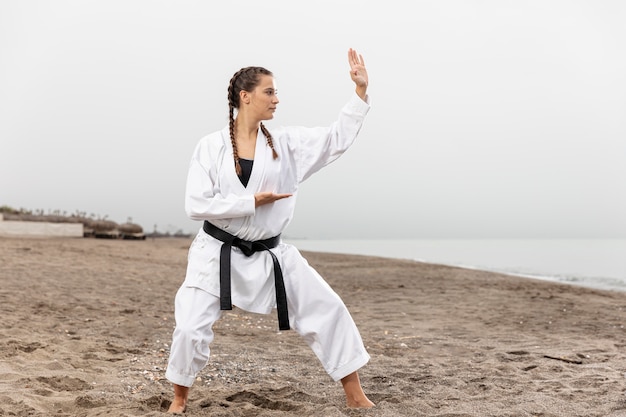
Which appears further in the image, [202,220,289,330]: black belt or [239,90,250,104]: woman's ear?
[239,90,250,104]: woman's ear

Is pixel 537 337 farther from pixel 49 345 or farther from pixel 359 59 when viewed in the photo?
pixel 49 345

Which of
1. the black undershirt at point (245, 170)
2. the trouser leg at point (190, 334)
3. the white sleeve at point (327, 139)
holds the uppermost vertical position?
the white sleeve at point (327, 139)

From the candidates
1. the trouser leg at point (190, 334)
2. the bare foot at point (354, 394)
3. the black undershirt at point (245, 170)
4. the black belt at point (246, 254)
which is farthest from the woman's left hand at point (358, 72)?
the bare foot at point (354, 394)

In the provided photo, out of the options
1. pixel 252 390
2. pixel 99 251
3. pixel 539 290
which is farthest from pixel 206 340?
pixel 99 251

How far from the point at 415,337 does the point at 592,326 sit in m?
2.27

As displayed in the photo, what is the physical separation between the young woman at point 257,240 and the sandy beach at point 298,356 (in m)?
0.36

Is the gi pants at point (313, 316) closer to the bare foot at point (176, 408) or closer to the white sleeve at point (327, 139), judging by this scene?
the bare foot at point (176, 408)

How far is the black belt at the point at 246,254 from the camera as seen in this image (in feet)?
9.95

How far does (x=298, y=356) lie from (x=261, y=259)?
198cm

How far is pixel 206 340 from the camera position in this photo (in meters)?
3.04

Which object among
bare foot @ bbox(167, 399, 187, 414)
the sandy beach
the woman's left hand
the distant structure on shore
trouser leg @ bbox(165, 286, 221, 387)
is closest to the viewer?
trouser leg @ bbox(165, 286, 221, 387)

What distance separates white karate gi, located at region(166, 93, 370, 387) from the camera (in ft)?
9.94

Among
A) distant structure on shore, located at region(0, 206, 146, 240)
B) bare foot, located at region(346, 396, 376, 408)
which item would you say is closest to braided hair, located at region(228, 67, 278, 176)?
bare foot, located at region(346, 396, 376, 408)

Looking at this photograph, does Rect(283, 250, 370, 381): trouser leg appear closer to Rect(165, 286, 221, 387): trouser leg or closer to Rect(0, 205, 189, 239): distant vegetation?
Rect(165, 286, 221, 387): trouser leg
